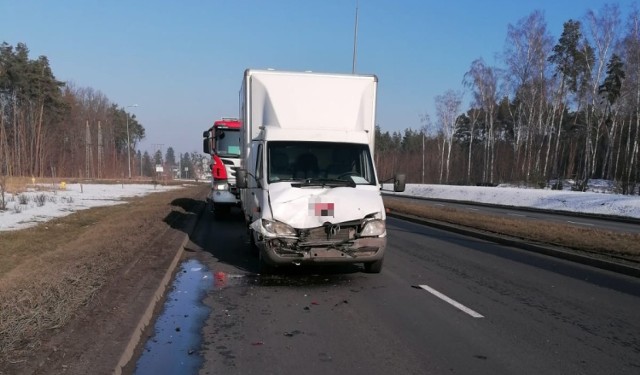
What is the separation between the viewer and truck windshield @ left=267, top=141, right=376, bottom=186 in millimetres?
9133

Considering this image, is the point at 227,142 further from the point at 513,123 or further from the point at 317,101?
the point at 513,123

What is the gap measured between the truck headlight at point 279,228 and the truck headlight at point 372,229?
44.0 inches

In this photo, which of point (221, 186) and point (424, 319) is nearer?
point (424, 319)

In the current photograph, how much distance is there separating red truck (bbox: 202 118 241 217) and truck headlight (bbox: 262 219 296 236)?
8716 millimetres

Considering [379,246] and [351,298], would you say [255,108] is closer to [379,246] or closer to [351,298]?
[379,246]

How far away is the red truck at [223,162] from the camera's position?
17.8 m

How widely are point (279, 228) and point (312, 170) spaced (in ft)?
5.09

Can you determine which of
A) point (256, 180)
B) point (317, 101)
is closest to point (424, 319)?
point (256, 180)

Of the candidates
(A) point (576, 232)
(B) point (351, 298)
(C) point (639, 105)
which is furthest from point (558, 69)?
(B) point (351, 298)

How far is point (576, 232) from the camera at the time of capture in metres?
15.3

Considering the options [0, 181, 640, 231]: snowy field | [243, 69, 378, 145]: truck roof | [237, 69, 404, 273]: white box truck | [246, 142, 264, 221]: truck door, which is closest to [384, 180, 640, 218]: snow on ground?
[0, 181, 640, 231]: snowy field

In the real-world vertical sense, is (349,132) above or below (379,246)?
above

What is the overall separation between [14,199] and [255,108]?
18.3 meters

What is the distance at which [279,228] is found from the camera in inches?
319
